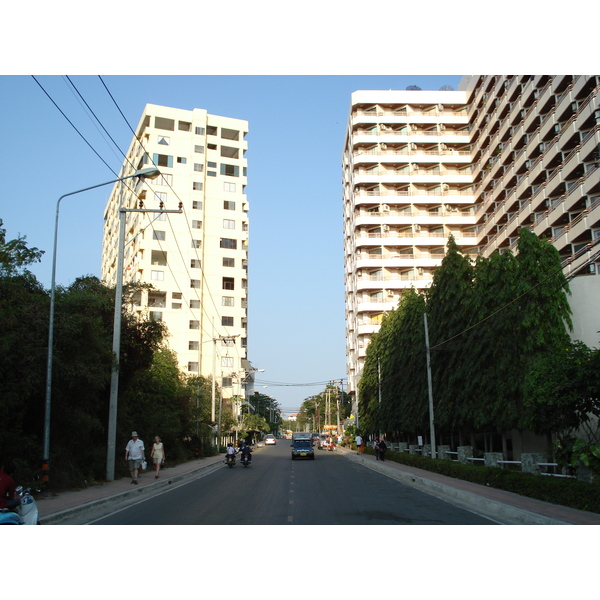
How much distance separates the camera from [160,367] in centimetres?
3950

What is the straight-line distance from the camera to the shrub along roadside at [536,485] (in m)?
13.7

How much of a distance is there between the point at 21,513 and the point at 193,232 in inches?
2548

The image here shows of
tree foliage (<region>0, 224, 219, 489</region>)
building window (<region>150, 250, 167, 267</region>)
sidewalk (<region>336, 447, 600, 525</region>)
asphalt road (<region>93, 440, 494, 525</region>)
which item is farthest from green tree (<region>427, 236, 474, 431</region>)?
building window (<region>150, 250, 167, 267</region>)

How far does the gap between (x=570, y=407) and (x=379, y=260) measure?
6238 cm

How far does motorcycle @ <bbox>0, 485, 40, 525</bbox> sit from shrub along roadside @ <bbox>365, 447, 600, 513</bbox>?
1149 centimetres

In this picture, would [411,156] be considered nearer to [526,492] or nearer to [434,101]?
[434,101]

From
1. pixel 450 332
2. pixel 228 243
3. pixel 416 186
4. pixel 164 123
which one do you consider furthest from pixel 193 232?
pixel 450 332

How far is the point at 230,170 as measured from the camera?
78438 millimetres

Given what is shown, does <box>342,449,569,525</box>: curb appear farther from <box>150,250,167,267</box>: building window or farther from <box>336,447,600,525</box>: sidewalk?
<box>150,250,167,267</box>: building window

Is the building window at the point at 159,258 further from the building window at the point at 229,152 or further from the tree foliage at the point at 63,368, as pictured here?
the tree foliage at the point at 63,368

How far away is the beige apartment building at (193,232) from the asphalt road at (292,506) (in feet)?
154

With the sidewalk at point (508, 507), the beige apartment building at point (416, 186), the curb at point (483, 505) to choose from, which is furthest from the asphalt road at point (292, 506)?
the beige apartment building at point (416, 186)

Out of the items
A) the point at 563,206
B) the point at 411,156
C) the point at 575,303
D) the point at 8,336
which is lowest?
the point at 8,336

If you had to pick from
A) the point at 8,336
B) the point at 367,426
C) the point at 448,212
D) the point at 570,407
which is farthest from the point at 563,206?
the point at 8,336
